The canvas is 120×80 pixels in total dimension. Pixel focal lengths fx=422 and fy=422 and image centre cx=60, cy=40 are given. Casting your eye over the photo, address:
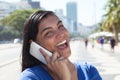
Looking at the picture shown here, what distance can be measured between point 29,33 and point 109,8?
208ft

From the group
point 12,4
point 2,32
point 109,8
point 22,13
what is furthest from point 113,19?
point 12,4

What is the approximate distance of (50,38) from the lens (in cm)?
244

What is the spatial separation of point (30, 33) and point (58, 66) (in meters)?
0.29

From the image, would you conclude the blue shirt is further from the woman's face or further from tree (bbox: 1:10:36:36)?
tree (bbox: 1:10:36:36)

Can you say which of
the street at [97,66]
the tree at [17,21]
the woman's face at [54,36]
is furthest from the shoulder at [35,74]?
the tree at [17,21]

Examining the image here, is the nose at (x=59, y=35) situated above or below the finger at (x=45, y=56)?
above

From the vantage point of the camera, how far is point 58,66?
95.0 inches

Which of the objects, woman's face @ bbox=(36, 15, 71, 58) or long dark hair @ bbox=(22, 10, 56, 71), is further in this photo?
long dark hair @ bbox=(22, 10, 56, 71)

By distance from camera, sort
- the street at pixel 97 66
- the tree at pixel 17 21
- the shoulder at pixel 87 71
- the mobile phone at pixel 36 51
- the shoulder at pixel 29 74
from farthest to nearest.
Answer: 1. the tree at pixel 17 21
2. the street at pixel 97 66
3. the shoulder at pixel 87 71
4. the mobile phone at pixel 36 51
5. the shoulder at pixel 29 74

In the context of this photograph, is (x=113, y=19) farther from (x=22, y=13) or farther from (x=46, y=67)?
(x=22, y=13)

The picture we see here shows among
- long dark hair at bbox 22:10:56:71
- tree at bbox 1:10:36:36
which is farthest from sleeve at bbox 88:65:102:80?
tree at bbox 1:10:36:36

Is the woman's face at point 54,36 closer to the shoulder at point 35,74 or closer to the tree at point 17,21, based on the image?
the shoulder at point 35,74

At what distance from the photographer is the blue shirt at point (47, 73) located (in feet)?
7.87

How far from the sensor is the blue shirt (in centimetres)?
240
